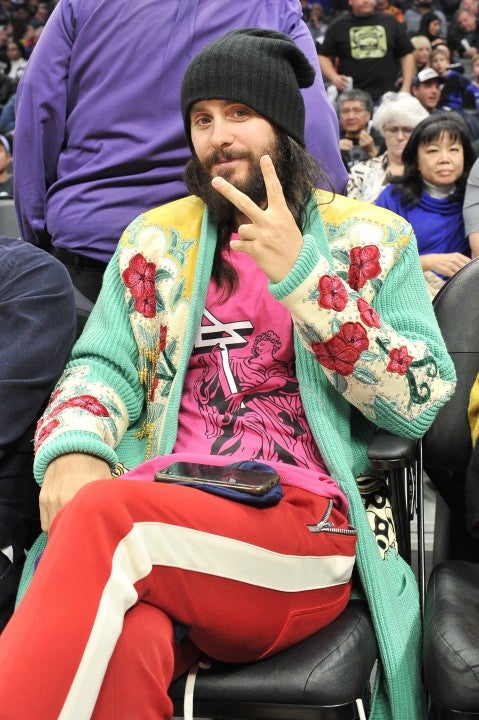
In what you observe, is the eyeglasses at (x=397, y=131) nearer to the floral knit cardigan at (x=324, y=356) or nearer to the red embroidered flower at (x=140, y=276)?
the floral knit cardigan at (x=324, y=356)

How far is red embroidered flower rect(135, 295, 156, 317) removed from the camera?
2244 mm

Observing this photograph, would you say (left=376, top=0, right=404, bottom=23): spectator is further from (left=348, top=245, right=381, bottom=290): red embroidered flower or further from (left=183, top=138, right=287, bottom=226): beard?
A: (left=348, top=245, right=381, bottom=290): red embroidered flower

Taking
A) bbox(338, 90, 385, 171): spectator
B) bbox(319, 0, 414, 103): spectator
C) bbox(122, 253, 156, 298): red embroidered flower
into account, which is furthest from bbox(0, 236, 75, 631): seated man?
bbox(319, 0, 414, 103): spectator

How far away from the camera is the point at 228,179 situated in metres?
2.19

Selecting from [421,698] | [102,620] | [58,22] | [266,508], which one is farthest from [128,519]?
[58,22]

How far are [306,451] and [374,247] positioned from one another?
0.44 metres

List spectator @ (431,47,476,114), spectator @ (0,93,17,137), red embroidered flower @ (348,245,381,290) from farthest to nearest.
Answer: spectator @ (0,93,17,137)
spectator @ (431,47,476,114)
red embroidered flower @ (348,245,381,290)

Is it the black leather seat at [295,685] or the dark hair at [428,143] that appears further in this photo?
the dark hair at [428,143]

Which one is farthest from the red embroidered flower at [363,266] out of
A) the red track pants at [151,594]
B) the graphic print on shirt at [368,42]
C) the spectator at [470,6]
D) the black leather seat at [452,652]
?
the spectator at [470,6]

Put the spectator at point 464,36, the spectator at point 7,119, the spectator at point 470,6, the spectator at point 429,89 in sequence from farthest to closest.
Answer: the spectator at point 470,6 → the spectator at point 464,36 → the spectator at point 7,119 → the spectator at point 429,89

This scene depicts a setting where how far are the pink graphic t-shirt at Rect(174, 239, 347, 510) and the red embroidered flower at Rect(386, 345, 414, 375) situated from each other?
237 mm

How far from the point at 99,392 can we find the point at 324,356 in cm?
48

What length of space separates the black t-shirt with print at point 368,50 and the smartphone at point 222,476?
7062 mm

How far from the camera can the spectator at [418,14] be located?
1134 centimetres
